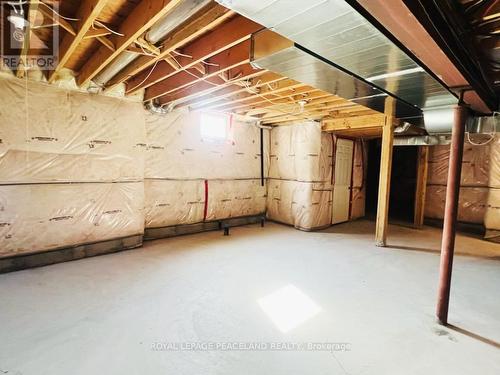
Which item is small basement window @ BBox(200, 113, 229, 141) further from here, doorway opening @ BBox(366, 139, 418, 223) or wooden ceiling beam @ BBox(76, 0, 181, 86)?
doorway opening @ BBox(366, 139, 418, 223)

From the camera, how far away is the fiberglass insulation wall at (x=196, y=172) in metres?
4.19

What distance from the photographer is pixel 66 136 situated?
10.5 ft

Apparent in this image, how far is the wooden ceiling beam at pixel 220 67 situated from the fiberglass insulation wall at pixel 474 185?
530 cm

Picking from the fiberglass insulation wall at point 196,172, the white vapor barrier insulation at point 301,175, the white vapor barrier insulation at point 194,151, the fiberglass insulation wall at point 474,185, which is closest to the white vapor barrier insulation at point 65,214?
the fiberglass insulation wall at point 196,172

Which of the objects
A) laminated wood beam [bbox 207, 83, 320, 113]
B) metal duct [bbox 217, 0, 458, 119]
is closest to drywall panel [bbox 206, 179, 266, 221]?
laminated wood beam [bbox 207, 83, 320, 113]

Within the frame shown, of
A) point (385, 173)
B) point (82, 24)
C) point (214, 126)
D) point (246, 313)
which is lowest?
point (246, 313)

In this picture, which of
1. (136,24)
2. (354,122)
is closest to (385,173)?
(354,122)

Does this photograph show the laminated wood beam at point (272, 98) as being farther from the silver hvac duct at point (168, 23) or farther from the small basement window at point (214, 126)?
the silver hvac duct at point (168, 23)

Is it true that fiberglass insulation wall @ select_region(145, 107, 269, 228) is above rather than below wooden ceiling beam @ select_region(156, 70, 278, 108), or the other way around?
below

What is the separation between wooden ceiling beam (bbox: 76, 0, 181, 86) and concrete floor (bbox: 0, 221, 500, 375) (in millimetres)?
2201

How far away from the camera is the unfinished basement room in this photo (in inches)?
64.2

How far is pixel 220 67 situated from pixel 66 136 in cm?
219

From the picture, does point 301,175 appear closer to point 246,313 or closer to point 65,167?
point 246,313

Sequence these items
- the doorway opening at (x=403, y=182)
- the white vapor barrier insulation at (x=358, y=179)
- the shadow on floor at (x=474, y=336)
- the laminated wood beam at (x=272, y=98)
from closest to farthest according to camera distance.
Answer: the shadow on floor at (x=474, y=336), the laminated wood beam at (x=272, y=98), the white vapor barrier insulation at (x=358, y=179), the doorway opening at (x=403, y=182)
